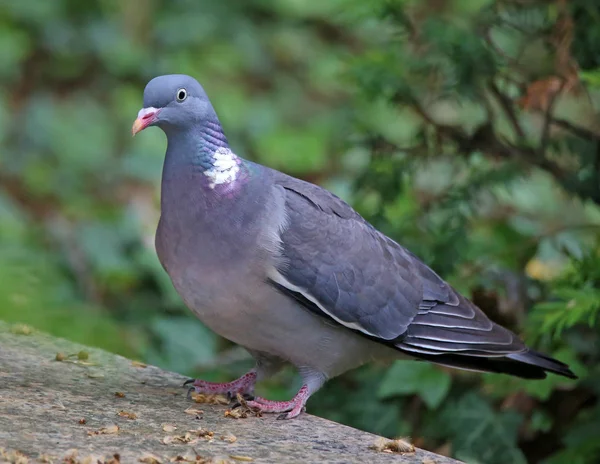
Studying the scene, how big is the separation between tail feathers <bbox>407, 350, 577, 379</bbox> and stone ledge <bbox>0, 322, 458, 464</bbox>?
667 millimetres

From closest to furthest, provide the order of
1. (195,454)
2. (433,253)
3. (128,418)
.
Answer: (195,454) < (128,418) < (433,253)

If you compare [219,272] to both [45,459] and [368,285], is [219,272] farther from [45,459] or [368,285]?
[45,459]

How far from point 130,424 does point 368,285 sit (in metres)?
1.04

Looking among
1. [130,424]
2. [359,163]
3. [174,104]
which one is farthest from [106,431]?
[359,163]

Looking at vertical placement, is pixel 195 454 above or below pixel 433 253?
below

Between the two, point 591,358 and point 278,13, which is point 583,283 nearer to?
point 591,358

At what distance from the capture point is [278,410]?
3.33m

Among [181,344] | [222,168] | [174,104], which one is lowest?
[181,344]

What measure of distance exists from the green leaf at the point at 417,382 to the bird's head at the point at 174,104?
156 centimetres

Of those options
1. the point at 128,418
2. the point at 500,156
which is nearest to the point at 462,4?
the point at 500,156

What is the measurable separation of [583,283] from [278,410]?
140 centimetres

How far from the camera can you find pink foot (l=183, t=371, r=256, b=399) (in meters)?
3.50

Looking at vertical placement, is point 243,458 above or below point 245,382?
below

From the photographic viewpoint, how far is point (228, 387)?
140 inches
